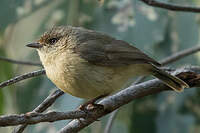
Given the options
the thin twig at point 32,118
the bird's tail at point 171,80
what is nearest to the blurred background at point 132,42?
the bird's tail at point 171,80

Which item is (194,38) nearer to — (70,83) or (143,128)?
(143,128)

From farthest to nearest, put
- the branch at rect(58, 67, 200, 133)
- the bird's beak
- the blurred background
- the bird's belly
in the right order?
the blurred background, the bird's beak, the bird's belly, the branch at rect(58, 67, 200, 133)

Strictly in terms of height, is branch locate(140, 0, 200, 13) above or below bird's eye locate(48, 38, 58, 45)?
above

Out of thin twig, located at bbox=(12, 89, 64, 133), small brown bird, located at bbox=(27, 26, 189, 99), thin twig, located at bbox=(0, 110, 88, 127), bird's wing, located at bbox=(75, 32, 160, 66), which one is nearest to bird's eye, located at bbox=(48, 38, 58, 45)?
small brown bird, located at bbox=(27, 26, 189, 99)

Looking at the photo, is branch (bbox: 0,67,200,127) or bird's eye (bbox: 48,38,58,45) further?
bird's eye (bbox: 48,38,58,45)

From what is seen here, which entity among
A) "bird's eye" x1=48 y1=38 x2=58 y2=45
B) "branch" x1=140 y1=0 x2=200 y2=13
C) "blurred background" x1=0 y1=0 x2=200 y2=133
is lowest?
"blurred background" x1=0 y1=0 x2=200 y2=133

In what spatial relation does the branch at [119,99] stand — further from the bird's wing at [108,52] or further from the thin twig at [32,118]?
the bird's wing at [108,52]

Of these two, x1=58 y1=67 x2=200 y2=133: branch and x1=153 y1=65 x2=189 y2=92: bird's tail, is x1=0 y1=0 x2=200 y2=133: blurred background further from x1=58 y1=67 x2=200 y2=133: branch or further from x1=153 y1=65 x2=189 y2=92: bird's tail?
x1=58 y1=67 x2=200 y2=133: branch

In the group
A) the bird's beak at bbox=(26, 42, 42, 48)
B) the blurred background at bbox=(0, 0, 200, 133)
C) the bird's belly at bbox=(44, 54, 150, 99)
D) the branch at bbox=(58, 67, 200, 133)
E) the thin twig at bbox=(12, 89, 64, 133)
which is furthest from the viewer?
the blurred background at bbox=(0, 0, 200, 133)
